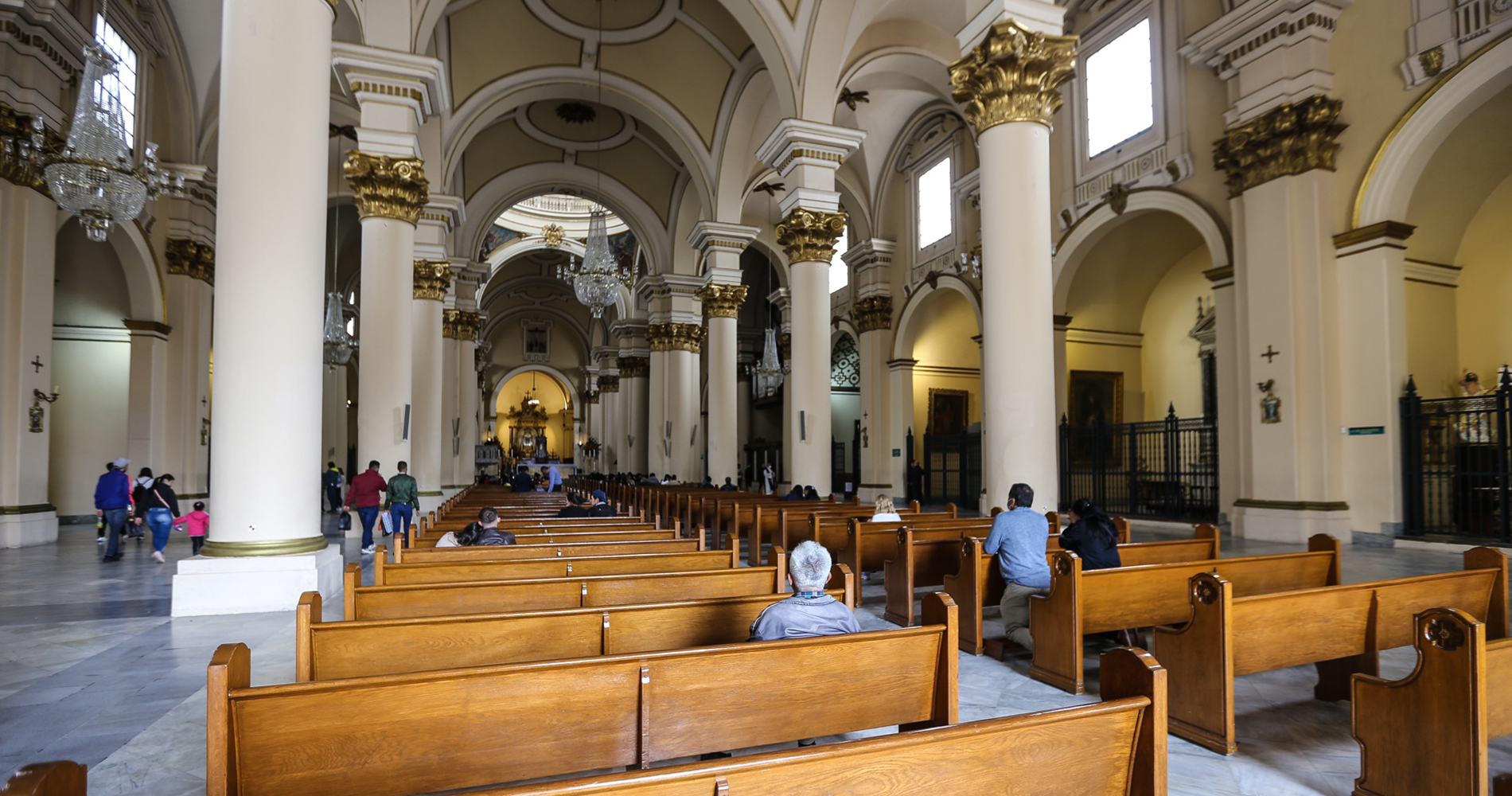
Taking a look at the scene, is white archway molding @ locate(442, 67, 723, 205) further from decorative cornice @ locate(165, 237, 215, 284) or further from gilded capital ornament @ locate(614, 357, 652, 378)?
gilded capital ornament @ locate(614, 357, 652, 378)

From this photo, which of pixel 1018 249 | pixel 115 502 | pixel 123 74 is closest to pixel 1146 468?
pixel 1018 249

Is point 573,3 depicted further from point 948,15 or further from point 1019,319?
point 1019,319

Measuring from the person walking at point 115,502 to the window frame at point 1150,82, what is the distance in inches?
535

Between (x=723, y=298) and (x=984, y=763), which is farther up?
(x=723, y=298)

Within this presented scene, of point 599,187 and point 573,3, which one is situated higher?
point 573,3

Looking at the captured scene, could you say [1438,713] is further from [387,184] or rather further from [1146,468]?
[1146,468]

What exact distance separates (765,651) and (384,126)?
9025 millimetres

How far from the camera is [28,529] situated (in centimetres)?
1002

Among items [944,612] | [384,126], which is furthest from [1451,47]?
[384,126]

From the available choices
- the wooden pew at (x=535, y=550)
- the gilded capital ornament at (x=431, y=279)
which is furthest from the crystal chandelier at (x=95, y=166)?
the gilded capital ornament at (x=431, y=279)

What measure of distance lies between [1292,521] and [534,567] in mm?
8995

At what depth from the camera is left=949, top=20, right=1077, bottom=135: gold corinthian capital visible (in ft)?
23.2

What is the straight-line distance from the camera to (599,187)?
64.2ft

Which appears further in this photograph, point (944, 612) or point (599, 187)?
point (599, 187)
